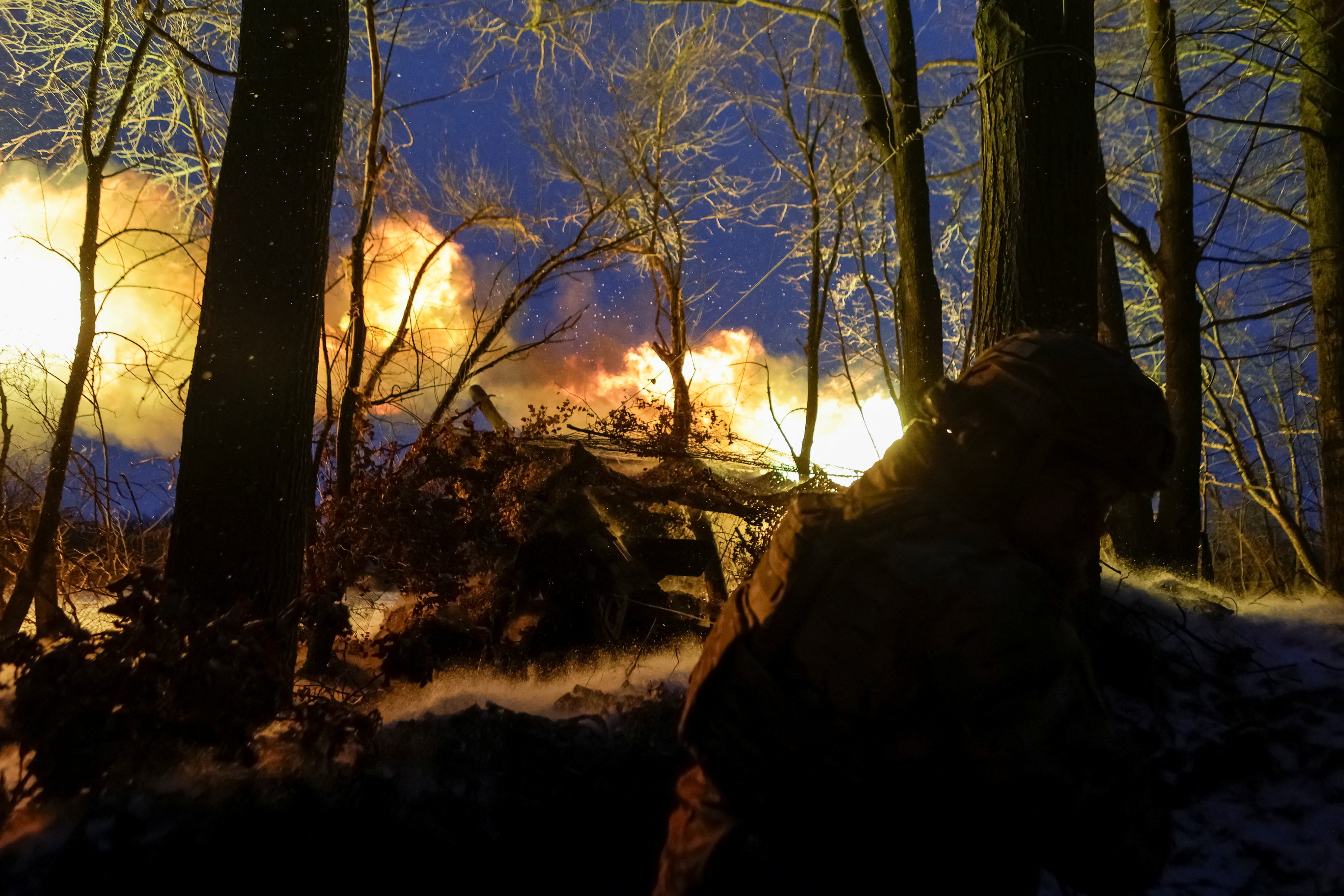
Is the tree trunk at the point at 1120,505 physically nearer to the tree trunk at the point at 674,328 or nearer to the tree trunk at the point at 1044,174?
the tree trunk at the point at 1044,174

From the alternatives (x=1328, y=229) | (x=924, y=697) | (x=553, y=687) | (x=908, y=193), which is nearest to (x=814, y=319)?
(x=908, y=193)

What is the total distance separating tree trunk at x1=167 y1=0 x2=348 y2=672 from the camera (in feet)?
10.8

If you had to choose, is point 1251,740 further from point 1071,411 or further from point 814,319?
point 814,319

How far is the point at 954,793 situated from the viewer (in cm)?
133

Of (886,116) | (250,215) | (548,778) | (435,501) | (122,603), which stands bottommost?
(548,778)

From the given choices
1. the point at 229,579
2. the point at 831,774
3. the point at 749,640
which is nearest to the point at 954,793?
the point at 831,774

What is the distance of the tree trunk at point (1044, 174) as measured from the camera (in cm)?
358

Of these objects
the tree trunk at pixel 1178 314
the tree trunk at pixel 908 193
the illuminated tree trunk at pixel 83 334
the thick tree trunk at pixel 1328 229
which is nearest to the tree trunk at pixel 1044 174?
the tree trunk at pixel 908 193

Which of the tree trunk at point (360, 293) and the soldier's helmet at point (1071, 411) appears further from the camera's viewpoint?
the tree trunk at point (360, 293)

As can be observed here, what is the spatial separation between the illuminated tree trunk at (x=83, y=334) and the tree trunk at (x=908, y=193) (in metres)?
5.71

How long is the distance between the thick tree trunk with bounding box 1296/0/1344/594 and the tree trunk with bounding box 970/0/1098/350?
3458 millimetres

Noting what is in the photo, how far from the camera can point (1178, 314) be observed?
23.7 feet

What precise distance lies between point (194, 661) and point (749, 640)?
2346mm

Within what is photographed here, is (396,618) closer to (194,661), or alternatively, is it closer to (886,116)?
(194,661)
